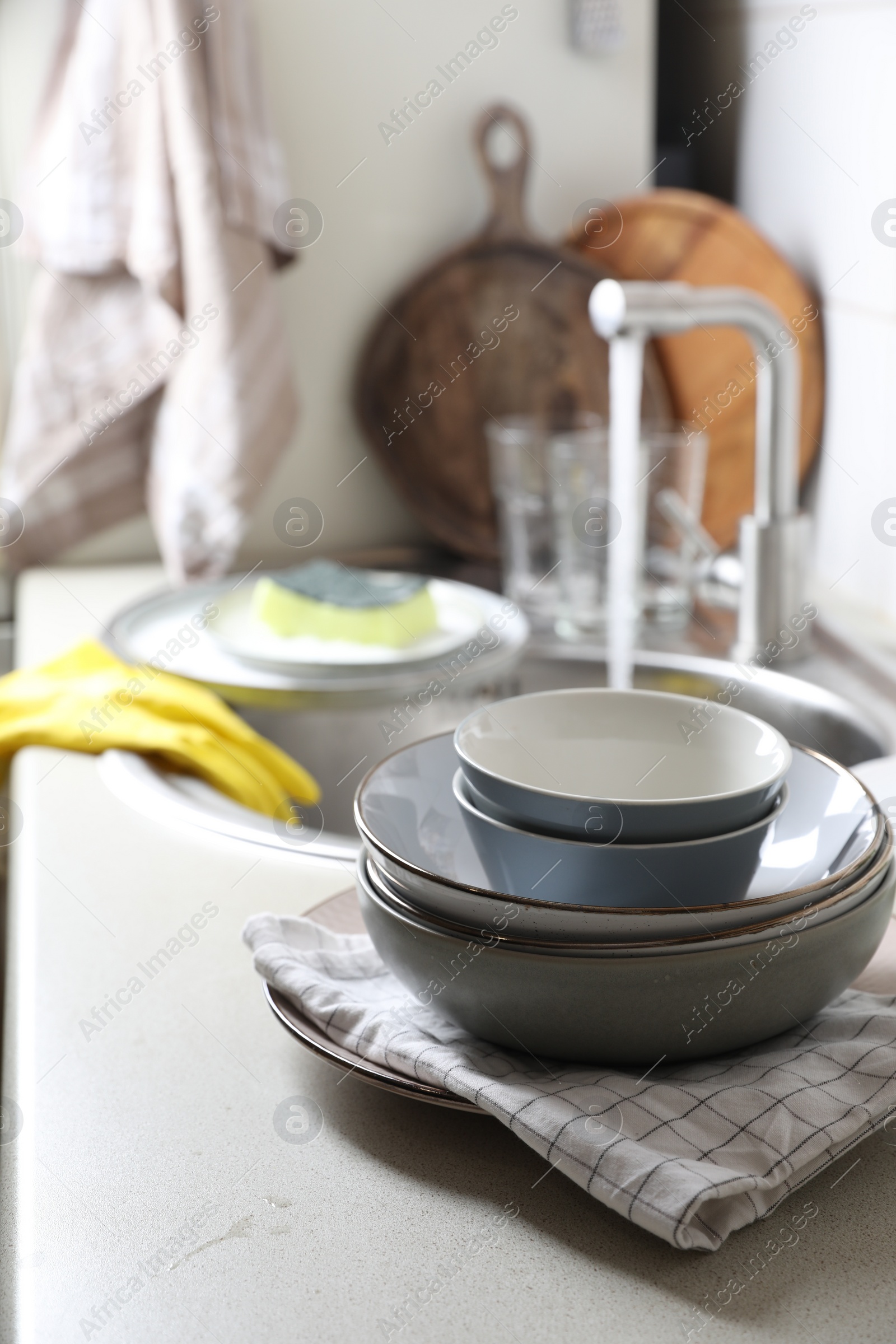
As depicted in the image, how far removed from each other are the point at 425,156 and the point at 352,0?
154mm

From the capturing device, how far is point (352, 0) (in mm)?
1214

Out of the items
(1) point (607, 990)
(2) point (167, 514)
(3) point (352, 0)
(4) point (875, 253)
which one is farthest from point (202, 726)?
(3) point (352, 0)

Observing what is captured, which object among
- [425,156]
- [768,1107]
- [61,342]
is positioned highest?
[425,156]

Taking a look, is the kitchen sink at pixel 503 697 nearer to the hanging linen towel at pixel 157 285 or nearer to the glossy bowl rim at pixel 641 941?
the hanging linen towel at pixel 157 285

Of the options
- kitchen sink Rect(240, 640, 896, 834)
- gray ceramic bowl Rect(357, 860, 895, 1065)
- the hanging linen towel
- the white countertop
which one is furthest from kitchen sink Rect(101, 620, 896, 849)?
gray ceramic bowl Rect(357, 860, 895, 1065)

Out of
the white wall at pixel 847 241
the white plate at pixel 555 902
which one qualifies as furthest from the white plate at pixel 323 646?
the white plate at pixel 555 902

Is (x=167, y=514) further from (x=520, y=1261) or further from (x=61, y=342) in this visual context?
(x=520, y=1261)

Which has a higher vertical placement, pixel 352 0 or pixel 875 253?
pixel 352 0

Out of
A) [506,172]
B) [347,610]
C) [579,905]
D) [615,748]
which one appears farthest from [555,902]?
[506,172]

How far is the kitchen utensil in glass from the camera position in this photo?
110cm

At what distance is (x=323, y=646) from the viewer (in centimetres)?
101

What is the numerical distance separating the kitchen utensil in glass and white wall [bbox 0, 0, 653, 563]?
0.95 feet

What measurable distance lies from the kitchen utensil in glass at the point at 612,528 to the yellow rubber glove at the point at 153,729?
0.36m

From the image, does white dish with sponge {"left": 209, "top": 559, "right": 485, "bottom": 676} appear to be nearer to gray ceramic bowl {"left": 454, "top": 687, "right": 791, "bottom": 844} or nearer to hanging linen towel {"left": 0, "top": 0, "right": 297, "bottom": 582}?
hanging linen towel {"left": 0, "top": 0, "right": 297, "bottom": 582}
